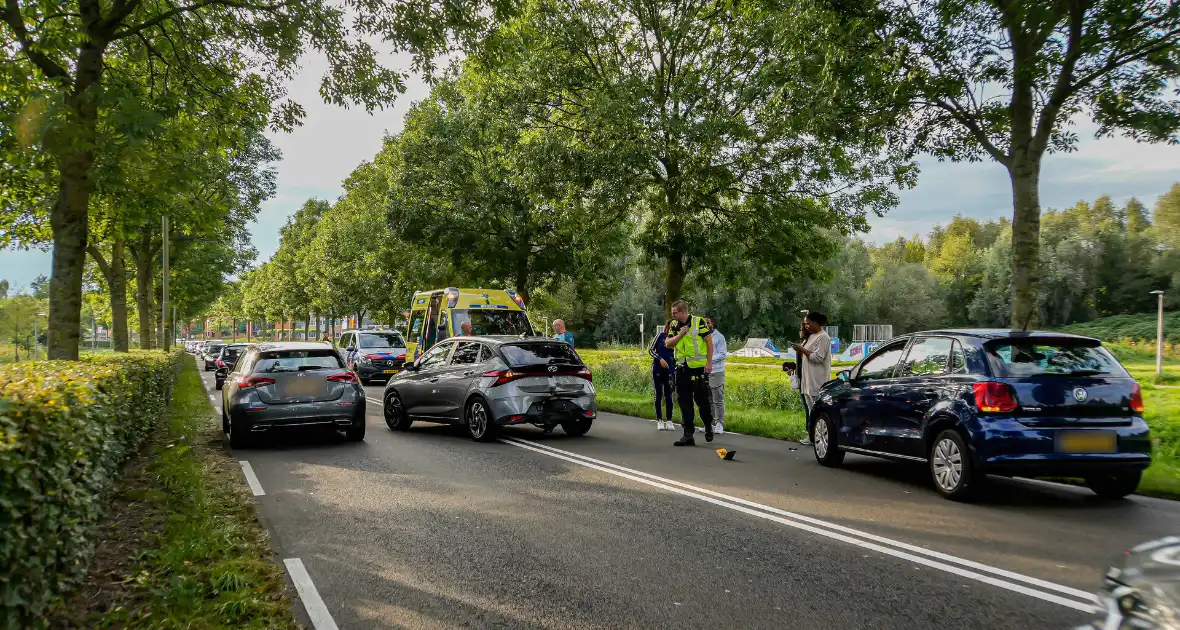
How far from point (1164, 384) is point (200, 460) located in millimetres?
26327

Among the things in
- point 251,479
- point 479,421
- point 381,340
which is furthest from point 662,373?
point 381,340

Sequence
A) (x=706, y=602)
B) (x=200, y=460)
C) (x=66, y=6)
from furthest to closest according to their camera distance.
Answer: (x=66, y=6)
(x=200, y=460)
(x=706, y=602)

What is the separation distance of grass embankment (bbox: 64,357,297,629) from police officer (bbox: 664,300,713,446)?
561 centimetres

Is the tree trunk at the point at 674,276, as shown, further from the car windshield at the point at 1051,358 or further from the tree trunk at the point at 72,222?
the car windshield at the point at 1051,358

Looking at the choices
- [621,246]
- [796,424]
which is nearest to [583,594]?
[796,424]

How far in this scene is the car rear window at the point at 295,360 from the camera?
38.1 ft

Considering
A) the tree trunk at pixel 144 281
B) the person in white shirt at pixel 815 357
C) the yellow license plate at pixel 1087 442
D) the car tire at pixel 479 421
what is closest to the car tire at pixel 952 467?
the yellow license plate at pixel 1087 442

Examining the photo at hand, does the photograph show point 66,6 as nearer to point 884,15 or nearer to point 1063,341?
point 884,15

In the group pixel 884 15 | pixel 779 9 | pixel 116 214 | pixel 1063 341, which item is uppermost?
pixel 779 9

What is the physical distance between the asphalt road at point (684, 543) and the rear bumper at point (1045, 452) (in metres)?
0.36

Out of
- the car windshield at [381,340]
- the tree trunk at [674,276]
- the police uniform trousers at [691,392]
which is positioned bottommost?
the police uniform trousers at [691,392]

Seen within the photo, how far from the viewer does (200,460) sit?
9.88 meters

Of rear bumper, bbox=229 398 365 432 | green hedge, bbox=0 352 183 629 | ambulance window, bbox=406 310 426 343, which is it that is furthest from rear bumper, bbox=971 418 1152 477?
ambulance window, bbox=406 310 426 343

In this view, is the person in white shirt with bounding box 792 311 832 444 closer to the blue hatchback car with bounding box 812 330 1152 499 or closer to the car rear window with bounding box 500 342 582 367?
the blue hatchback car with bounding box 812 330 1152 499
